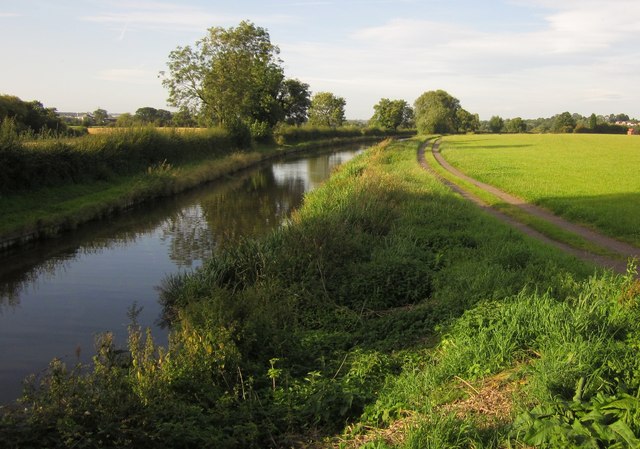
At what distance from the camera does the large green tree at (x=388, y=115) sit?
137m

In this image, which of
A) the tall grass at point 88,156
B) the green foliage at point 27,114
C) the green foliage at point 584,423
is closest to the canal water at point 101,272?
the tall grass at point 88,156

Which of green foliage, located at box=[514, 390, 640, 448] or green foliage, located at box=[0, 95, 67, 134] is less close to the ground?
green foliage, located at box=[0, 95, 67, 134]

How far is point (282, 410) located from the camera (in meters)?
6.09

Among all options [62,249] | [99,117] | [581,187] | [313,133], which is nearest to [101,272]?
[62,249]

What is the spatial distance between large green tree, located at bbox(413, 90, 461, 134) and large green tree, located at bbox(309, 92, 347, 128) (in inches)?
808

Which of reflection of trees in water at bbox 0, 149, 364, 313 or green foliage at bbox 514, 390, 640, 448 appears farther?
reflection of trees in water at bbox 0, 149, 364, 313

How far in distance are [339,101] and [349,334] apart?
408 ft

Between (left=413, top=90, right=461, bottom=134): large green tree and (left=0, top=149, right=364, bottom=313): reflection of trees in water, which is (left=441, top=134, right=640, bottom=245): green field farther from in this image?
(left=413, top=90, right=461, bottom=134): large green tree

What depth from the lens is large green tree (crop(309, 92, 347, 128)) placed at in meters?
124

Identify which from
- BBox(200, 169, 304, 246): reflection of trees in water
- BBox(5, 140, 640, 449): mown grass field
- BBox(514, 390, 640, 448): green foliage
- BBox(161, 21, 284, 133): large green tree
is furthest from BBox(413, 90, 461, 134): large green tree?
BBox(514, 390, 640, 448): green foliage

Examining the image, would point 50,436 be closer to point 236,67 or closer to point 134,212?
point 134,212

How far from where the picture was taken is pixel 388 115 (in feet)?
452

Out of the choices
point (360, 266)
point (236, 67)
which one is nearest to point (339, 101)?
point (236, 67)

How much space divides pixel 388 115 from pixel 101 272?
129m
